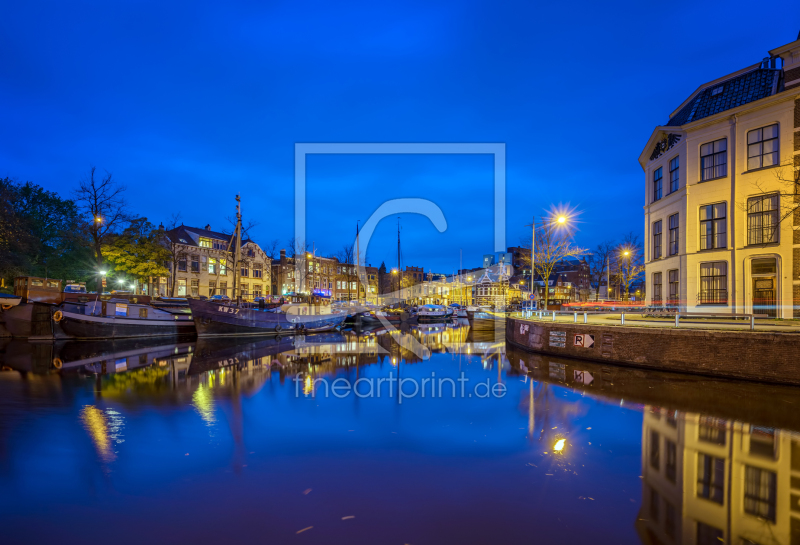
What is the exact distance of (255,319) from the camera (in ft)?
120

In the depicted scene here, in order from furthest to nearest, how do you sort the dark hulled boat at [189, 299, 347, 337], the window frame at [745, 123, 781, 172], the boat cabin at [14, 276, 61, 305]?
1. the dark hulled boat at [189, 299, 347, 337]
2. the boat cabin at [14, 276, 61, 305]
3. the window frame at [745, 123, 781, 172]

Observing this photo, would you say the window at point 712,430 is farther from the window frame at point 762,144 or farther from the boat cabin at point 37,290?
the boat cabin at point 37,290

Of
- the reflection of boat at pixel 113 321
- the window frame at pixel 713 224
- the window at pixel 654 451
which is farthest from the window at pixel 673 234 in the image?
the reflection of boat at pixel 113 321

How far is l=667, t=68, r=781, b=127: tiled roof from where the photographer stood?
2225 centimetres

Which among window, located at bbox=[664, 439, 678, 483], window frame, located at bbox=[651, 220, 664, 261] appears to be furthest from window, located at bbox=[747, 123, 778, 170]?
window, located at bbox=[664, 439, 678, 483]

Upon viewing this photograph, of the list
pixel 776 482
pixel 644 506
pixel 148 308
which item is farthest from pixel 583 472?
pixel 148 308

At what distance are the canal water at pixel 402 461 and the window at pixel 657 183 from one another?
1793cm

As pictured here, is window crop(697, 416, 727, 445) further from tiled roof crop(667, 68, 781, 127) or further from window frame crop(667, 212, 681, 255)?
tiled roof crop(667, 68, 781, 127)

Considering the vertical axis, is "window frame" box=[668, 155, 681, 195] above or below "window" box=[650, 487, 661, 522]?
above

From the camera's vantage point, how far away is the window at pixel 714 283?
23.4 m

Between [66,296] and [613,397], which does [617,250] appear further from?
[66,296]

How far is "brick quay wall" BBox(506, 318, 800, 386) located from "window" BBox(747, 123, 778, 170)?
493 inches

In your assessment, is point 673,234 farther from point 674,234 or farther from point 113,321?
point 113,321

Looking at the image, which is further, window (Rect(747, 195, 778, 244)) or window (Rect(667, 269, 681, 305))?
window (Rect(667, 269, 681, 305))
